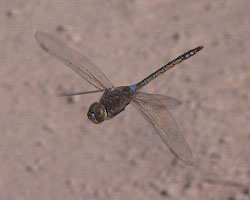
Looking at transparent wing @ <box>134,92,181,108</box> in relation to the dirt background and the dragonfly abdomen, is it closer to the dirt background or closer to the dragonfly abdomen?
the dragonfly abdomen

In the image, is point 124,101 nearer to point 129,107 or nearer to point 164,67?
point 164,67

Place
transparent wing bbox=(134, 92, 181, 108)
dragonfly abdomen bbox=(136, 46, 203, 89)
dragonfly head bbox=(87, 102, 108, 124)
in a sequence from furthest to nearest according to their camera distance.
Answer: dragonfly abdomen bbox=(136, 46, 203, 89)
transparent wing bbox=(134, 92, 181, 108)
dragonfly head bbox=(87, 102, 108, 124)

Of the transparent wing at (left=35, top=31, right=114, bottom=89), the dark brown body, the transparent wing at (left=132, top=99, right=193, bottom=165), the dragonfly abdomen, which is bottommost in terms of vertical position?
the transparent wing at (left=132, top=99, right=193, bottom=165)

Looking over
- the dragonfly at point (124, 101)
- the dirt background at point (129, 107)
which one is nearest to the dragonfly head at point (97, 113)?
the dragonfly at point (124, 101)

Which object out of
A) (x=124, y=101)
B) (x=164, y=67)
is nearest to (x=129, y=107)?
(x=164, y=67)

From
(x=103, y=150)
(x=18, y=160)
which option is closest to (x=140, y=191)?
(x=103, y=150)

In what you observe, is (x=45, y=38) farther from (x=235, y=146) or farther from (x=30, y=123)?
(x=235, y=146)

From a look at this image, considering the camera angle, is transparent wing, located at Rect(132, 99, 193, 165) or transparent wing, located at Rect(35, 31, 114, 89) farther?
transparent wing, located at Rect(35, 31, 114, 89)

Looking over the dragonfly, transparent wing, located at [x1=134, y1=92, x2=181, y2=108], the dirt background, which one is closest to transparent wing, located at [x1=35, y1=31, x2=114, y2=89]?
the dragonfly

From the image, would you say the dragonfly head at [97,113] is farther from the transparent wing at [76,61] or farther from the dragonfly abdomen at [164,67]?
the dragonfly abdomen at [164,67]
